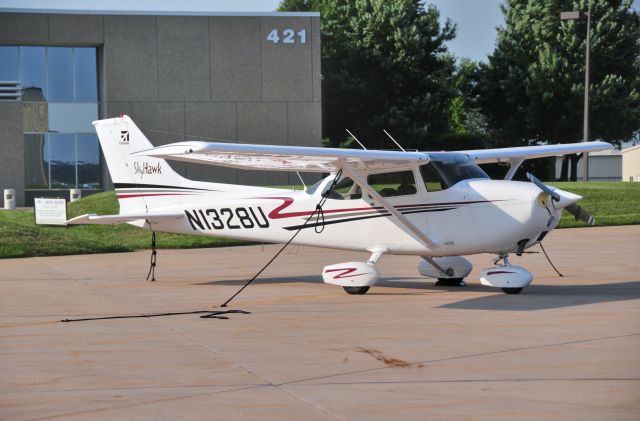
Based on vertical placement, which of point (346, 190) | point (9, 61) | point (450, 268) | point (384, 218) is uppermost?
point (9, 61)

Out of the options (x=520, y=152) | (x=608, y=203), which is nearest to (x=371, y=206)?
(x=520, y=152)

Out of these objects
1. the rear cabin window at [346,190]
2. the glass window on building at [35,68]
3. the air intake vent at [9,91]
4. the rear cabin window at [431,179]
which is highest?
the glass window on building at [35,68]

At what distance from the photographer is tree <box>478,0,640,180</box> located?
151 ft

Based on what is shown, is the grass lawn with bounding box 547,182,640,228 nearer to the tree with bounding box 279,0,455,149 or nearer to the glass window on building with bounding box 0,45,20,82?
the tree with bounding box 279,0,455,149

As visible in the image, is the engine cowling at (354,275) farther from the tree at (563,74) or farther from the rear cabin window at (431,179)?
the tree at (563,74)

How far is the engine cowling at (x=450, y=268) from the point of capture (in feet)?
44.7

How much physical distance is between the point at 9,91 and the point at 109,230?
49.2 ft

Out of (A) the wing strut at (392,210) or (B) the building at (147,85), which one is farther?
(B) the building at (147,85)

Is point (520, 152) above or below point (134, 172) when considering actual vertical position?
above

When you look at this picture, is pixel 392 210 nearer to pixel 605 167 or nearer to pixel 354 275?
pixel 354 275

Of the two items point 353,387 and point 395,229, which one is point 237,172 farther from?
point 353,387

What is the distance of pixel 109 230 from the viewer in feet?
80.5

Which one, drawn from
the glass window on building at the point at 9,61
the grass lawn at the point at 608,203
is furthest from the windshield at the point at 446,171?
the glass window on building at the point at 9,61

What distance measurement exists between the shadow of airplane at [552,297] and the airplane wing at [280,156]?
2128mm
